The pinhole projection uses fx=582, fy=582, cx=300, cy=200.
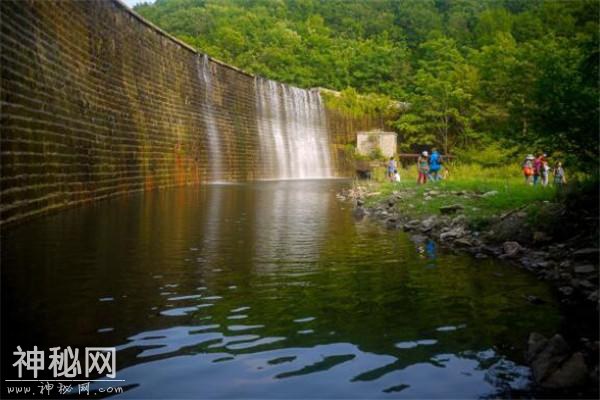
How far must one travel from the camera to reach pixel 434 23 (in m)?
75.6

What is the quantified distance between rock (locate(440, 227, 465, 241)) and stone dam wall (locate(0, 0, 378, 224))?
6.85m

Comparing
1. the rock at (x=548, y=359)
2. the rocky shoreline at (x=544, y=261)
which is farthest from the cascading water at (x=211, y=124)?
the rock at (x=548, y=359)

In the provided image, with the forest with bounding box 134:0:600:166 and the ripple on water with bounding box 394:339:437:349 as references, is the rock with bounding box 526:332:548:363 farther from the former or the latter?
the forest with bounding box 134:0:600:166

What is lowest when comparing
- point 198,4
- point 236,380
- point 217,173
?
point 236,380

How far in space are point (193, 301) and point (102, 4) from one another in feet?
50.9

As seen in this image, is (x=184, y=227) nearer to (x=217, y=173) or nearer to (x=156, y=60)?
(x=156, y=60)

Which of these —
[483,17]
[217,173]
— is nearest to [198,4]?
[483,17]

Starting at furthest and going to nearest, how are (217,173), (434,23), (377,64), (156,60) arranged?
(434,23), (377,64), (217,173), (156,60)

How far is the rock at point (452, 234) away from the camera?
8602 millimetres

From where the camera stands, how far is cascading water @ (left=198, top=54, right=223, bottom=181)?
2738cm

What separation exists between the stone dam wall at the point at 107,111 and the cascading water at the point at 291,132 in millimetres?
354

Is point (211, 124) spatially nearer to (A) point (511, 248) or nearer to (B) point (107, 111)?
(B) point (107, 111)

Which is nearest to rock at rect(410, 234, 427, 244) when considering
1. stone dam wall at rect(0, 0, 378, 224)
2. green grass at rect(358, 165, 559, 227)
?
green grass at rect(358, 165, 559, 227)

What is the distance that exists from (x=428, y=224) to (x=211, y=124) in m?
19.5
